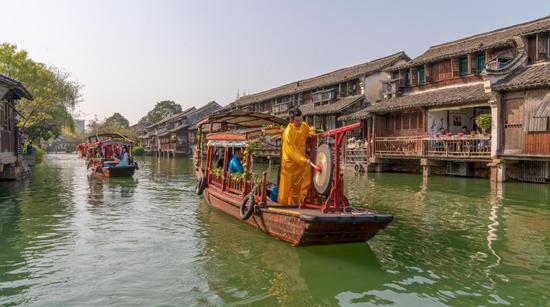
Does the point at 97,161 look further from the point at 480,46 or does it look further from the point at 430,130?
the point at 480,46

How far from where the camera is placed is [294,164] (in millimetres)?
8148

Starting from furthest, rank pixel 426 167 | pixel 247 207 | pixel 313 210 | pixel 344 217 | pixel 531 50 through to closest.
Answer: pixel 426 167, pixel 531 50, pixel 247 207, pixel 313 210, pixel 344 217

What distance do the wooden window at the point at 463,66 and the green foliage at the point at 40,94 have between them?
92.2 ft

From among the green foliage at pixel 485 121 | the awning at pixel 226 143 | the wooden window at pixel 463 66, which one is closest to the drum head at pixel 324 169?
the awning at pixel 226 143

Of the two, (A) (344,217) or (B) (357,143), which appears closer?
(A) (344,217)

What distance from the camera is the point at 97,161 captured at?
23891 mm

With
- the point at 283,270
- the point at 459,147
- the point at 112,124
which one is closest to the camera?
the point at 283,270

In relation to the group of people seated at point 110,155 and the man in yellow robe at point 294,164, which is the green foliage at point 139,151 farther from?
the man in yellow robe at point 294,164

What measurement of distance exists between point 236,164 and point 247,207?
234cm

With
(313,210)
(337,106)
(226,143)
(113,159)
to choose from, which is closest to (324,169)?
(313,210)

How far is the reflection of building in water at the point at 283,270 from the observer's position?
5.66 metres

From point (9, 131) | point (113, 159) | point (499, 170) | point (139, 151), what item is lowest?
point (499, 170)

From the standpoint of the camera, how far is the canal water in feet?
18.5

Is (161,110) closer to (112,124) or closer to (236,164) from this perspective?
(112,124)
